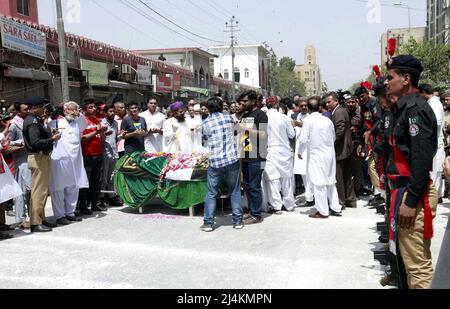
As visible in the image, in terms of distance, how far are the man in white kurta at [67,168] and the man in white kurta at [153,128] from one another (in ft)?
5.91

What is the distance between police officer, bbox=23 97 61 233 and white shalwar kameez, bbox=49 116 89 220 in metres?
0.21

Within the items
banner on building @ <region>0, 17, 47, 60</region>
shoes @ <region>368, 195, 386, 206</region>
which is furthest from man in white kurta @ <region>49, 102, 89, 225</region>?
banner on building @ <region>0, 17, 47, 60</region>

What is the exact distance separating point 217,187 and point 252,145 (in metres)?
0.79

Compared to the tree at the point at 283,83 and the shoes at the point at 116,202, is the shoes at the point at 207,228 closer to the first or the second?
the shoes at the point at 116,202

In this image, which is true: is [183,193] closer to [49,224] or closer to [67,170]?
[67,170]

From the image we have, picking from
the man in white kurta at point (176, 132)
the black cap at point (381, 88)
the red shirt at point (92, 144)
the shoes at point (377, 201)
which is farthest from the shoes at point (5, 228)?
the shoes at point (377, 201)

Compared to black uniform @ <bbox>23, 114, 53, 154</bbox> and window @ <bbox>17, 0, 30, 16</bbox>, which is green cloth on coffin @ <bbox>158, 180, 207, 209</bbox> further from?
window @ <bbox>17, 0, 30, 16</bbox>

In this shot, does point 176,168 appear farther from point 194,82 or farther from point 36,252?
point 194,82

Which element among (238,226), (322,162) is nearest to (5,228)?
(238,226)

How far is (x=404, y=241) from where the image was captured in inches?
122

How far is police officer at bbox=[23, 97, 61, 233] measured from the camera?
19.2ft

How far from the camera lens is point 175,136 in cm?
857

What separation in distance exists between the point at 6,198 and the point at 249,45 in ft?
241

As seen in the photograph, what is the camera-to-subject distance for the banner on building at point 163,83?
25359mm
